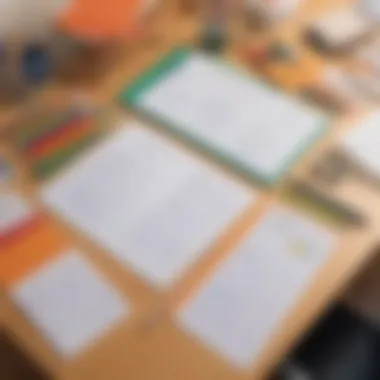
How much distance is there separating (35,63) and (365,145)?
58cm

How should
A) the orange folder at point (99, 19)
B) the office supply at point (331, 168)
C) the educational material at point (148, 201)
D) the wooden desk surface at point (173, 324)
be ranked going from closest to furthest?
the wooden desk surface at point (173, 324), the educational material at point (148, 201), the office supply at point (331, 168), the orange folder at point (99, 19)

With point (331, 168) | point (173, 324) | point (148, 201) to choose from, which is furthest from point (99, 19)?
point (173, 324)

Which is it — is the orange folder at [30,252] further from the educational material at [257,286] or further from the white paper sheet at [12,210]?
the educational material at [257,286]

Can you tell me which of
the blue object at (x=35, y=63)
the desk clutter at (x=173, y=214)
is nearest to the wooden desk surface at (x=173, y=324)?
the desk clutter at (x=173, y=214)

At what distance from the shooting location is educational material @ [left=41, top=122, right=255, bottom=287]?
107 cm

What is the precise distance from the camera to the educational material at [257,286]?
981mm

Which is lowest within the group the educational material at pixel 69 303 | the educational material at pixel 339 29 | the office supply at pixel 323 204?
the educational material at pixel 69 303

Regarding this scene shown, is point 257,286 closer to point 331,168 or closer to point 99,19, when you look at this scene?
point 331,168

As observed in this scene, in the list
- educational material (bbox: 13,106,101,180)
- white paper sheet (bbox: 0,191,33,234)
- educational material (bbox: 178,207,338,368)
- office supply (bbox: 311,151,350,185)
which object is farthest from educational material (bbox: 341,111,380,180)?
white paper sheet (bbox: 0,191,33,234)

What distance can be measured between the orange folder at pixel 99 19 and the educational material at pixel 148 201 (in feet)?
0.65

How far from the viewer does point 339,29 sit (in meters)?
1.40

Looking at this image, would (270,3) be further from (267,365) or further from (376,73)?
(267,365)

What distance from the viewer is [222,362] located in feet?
3.14

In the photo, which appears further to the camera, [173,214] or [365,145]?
[365,145]
